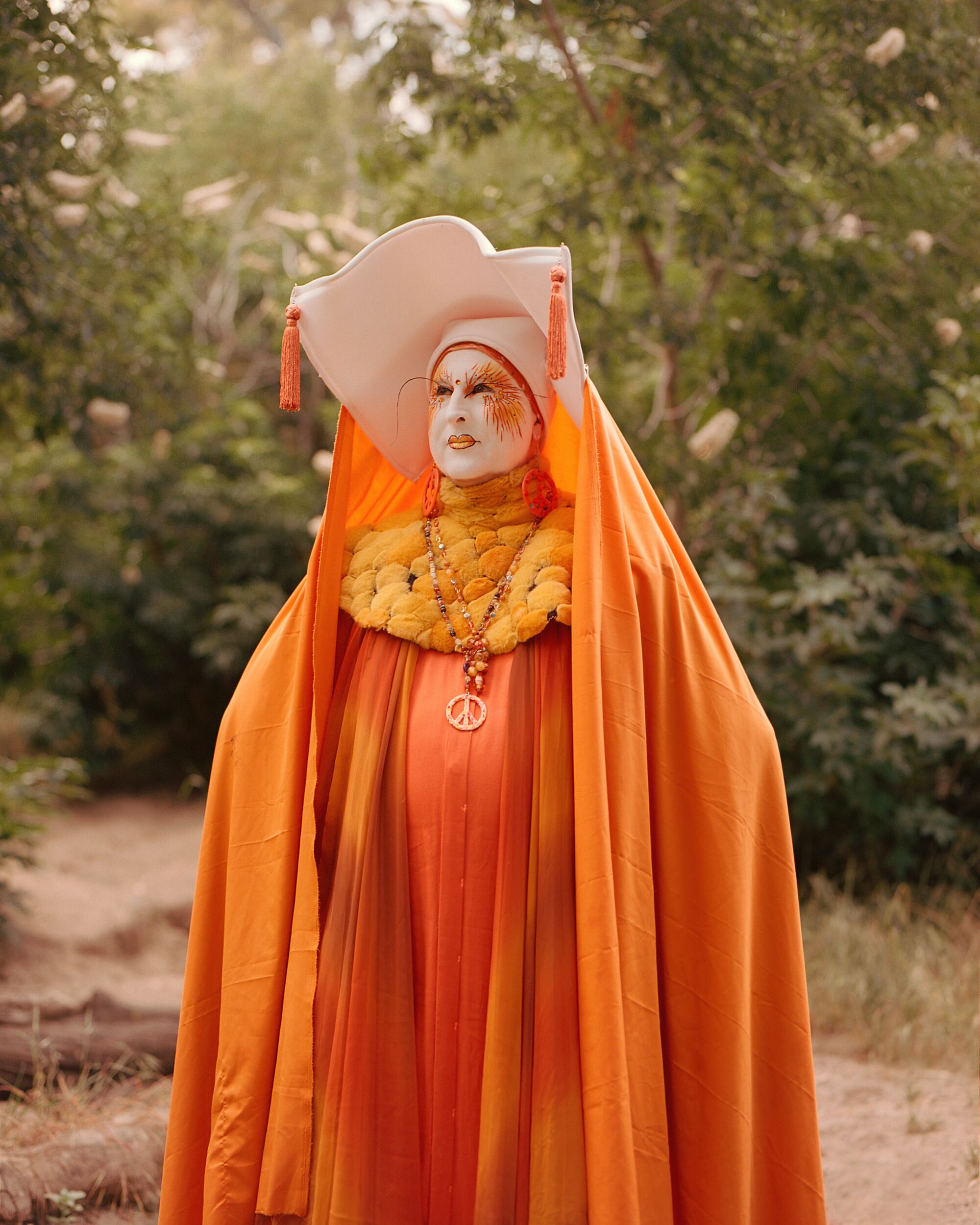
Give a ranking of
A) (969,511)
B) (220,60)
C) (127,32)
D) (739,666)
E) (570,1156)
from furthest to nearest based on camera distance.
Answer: (220,60) < (969,511) < (127,32) < (739,666) < (570,1156)

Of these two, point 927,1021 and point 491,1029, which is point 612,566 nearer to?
point 491,1029

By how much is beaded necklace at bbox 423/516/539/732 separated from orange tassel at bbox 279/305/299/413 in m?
0.45

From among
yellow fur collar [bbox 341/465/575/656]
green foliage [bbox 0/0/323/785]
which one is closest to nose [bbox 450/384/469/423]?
yellow fur collar [bbox 341/465/575/656]

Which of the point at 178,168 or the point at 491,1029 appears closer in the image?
the point at 491,1029

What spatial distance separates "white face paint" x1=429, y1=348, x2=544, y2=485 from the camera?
2.31 metres

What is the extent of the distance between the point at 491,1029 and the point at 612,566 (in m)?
0.91

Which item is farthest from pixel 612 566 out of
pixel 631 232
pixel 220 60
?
pixel 220 60

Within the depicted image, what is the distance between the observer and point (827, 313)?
5.16m

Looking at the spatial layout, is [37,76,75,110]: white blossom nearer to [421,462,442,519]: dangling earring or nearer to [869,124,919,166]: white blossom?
[421,462,442,519]: dangling earring

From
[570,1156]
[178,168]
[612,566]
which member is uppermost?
[178,168]

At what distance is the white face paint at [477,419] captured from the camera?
2.31m

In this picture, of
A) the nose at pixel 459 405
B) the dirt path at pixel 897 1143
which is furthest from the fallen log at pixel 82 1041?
the nose at pixel 459 405

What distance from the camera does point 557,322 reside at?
6.84 ft

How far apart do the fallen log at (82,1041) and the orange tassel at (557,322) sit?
2568mm
